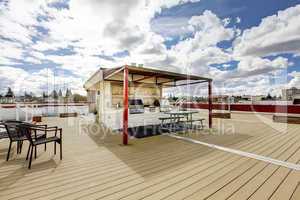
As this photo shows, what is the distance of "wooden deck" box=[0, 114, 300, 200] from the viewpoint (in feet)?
6.65

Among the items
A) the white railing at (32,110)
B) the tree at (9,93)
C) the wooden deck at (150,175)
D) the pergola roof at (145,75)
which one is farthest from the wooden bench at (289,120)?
the tree at (9,93)

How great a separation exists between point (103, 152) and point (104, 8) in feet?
17.3

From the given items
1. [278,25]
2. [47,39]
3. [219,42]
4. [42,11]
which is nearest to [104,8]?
[42,11]

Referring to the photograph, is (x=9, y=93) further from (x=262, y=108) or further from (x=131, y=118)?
(x=262, y=108)

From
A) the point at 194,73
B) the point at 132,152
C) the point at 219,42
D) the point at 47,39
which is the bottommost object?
the point at 132,152

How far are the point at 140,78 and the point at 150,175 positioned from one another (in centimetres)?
638

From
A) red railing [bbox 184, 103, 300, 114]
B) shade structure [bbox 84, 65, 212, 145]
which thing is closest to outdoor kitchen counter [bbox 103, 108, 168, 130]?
shade structure [bbox 84, 65, 212, 145]

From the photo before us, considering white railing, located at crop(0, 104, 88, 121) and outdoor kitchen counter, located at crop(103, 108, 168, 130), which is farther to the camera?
white railing, located at crop(0, 104, 88, 121)

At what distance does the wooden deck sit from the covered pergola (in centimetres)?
139

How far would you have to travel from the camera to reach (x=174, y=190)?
2.10 m

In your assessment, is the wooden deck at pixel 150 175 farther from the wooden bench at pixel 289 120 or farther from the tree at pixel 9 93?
the tree at pixel 9 93

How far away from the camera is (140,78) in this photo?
27.9 feet

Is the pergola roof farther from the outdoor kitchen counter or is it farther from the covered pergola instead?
the outdoor kitchen counter

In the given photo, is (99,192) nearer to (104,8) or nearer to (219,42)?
(104,8)
